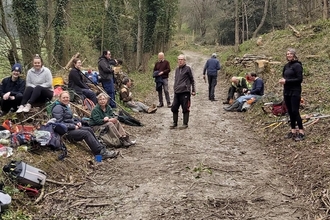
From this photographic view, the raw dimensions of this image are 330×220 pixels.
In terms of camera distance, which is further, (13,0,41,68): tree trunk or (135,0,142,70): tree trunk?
(135,0,142,70): tree trunk

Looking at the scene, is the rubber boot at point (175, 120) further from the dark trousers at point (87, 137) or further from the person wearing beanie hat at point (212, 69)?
the person wearing beanie hat at point (212, 69)

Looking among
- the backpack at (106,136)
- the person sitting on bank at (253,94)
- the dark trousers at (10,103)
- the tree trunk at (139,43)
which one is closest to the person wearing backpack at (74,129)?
the backpack at (106,136)

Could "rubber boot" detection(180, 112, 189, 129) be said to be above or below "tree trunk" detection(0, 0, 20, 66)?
below

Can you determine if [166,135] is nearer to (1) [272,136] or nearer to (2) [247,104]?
(1) [272,136]

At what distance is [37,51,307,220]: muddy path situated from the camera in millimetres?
4688

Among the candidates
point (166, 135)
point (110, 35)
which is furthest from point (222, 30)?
point (166, 135)

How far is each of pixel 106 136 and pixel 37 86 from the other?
1762 millimetres

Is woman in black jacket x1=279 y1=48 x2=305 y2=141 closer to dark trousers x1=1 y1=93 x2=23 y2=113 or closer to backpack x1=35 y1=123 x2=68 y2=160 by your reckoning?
backpack x1=35 y1=123 x2=68 y2=160

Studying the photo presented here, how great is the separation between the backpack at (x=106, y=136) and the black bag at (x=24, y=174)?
2349 millimetres

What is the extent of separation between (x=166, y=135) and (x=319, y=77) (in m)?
6.25

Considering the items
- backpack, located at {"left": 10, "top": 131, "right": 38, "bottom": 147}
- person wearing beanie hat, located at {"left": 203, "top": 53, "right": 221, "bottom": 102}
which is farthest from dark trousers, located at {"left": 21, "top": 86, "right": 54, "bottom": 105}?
person wearing beanie hat, located at {"left": 203, "top": 53, "right": 221, "bottom": 102}

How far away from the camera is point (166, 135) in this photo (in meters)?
8.78

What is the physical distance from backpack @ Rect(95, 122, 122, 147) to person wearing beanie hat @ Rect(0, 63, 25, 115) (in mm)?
1893

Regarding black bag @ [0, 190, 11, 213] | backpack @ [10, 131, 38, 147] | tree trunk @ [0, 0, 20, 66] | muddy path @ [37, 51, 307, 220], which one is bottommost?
muddy path @ [37, 51, 307, 220]
